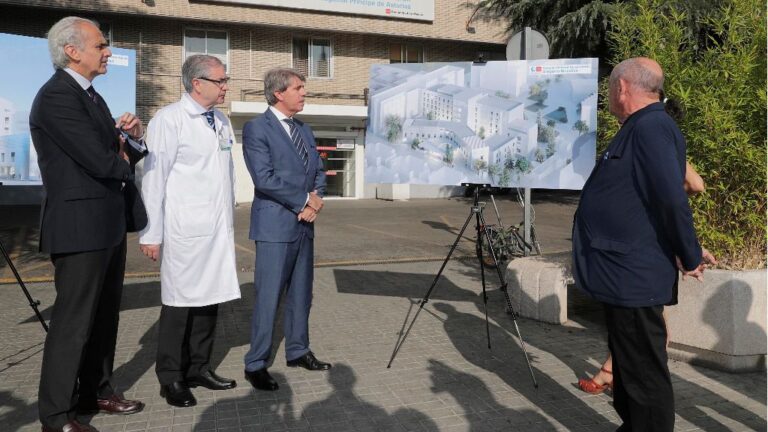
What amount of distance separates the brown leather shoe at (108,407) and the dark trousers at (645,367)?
8.94ft

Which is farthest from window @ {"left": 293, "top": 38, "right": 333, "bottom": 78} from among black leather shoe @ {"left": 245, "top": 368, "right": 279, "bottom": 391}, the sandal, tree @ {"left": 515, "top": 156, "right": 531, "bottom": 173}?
the sandal

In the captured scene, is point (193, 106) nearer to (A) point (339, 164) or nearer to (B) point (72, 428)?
(B) point (72, 428)

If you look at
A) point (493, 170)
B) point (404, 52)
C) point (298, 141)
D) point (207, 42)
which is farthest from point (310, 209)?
point (404, 52)

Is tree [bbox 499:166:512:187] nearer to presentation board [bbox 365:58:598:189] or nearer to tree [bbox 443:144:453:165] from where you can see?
presentation board [bbox 365:58:598:189]

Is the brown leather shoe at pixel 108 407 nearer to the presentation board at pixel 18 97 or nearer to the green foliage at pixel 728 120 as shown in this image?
the presentation board at pixel 18 97

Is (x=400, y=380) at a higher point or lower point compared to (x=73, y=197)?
lower

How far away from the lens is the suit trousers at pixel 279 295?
169 inches

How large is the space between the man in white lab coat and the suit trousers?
246 millimetres

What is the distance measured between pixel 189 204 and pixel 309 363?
4.76ft

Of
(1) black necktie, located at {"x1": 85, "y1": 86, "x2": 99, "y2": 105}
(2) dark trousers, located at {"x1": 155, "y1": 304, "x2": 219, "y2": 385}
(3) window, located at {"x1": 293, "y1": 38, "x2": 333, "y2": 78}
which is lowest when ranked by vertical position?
(2) dark trousers, located at {"x1": 155, "y1": 304, "x2": 219, "y2": 385}

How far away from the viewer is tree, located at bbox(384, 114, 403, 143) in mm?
5168

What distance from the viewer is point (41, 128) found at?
10.7 feet

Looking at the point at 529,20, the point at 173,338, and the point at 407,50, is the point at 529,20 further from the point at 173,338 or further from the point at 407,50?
the point at 173,338

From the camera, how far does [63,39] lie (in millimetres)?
3297
